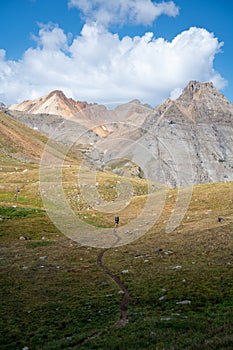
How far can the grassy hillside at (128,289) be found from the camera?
16.8m

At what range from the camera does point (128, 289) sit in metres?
24.8

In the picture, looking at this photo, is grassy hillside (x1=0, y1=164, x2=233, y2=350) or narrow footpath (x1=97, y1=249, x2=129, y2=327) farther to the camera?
narrow footpath (x1=97, y1=249, x2=129, y2=327)

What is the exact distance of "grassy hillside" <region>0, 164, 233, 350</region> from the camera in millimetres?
16828

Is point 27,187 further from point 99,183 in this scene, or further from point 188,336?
point 188,336

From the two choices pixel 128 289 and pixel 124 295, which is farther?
pixel 128 289

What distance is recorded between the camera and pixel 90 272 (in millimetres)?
29828

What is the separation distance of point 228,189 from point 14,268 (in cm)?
4898

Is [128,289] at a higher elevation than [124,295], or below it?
higher

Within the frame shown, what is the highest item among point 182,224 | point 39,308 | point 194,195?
point 194,195

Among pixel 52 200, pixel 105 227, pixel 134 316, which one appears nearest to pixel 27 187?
pixel 52 200

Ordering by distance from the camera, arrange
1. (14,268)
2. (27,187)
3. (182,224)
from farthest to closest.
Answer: (27,187) → (182,224) → (14,268)

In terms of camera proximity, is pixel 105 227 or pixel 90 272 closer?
pixel 90 272

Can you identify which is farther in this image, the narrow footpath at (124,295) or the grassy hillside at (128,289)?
the narrow footpath at (124,295)

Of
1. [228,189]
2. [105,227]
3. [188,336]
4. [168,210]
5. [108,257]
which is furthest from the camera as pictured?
[228,189]
